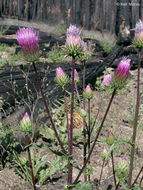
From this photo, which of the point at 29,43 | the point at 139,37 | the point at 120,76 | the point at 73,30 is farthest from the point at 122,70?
the point at 29,43

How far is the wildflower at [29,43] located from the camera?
1.69 metres

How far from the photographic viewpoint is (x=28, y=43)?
1725mm

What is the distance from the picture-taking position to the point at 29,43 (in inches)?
68.0

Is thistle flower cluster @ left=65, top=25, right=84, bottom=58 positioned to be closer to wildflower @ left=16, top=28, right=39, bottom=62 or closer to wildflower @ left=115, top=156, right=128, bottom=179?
wildflower @ left=16, top=28, right=39, bottom=62

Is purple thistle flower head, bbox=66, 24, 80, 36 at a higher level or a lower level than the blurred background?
lower

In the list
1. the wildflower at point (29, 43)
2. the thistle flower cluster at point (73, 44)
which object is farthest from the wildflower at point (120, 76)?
the wildflower at point (29, 43)

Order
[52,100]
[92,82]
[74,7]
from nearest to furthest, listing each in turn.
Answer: [52,100] < [92,82] < [74,7]

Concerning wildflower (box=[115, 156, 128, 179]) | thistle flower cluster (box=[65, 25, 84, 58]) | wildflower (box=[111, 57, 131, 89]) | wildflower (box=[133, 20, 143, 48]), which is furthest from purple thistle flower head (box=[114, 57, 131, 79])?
wildflower (box=[115, 156, 128, 179])

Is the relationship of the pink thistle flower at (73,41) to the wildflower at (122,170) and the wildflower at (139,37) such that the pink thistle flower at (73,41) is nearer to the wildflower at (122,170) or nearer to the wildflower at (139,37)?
the wildflower at (139,37)

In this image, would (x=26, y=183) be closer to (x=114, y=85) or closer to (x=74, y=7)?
(x=114, y=85)

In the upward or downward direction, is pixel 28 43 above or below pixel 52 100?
above

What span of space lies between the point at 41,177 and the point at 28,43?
1.60 meters

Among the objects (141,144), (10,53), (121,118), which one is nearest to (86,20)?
(10,53)

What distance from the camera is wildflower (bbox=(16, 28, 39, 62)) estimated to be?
169cm
